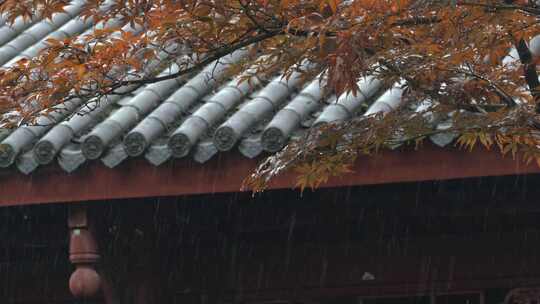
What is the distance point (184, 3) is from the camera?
11.7 feet

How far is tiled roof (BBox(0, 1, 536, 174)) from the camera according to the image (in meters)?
4.88

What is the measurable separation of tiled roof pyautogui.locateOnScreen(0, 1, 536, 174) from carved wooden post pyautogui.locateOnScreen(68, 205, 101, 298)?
1.42ft

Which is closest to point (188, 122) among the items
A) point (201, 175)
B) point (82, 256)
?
point (201, 175)

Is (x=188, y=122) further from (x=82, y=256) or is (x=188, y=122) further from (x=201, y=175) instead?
(x=82, y=256)

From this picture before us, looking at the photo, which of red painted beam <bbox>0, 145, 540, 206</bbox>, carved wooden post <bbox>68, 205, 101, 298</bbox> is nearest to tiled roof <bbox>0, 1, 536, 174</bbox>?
red painted beam <bbox>0, 145, 540, 206</bbox>

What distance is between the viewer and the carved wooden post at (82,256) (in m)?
5.33

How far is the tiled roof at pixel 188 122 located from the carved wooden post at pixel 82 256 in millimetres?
431

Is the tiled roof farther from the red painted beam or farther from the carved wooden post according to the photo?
the carved wooden post

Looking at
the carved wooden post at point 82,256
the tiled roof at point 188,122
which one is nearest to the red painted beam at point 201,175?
the tiled roof at point 188,122

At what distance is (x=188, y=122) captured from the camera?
509cm

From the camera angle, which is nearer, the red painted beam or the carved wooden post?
the red painted beam

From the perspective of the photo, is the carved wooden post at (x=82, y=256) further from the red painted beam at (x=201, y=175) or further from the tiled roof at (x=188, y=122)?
the tiled roof at (x=188, y=122)

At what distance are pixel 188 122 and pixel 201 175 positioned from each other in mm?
314

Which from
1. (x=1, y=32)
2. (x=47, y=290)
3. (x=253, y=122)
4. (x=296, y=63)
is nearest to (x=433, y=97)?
(x=296, y=63)
